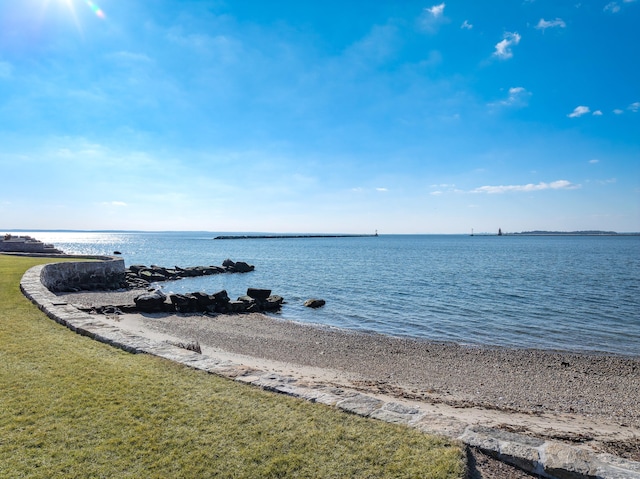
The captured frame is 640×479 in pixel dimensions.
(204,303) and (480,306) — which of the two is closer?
(204,303)

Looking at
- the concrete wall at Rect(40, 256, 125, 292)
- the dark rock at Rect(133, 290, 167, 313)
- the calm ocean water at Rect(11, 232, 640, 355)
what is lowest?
the calm ocean water at Rect(11, 232, 640, 355)

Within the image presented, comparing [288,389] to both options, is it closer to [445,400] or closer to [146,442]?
[146,442]

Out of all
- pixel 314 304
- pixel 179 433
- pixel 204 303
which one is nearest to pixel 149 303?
pixel 204 303

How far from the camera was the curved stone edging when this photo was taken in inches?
170

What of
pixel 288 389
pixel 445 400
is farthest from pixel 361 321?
pixel 288 389

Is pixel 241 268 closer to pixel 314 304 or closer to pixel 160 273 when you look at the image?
pixel 160 273

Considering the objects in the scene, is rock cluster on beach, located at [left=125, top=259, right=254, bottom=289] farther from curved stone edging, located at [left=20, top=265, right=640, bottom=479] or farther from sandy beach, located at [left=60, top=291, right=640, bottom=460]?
curved stone edging, located at [left=20, top=265, right=640, bottom=479]

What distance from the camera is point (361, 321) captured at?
20.3m

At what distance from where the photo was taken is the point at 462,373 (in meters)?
12.1

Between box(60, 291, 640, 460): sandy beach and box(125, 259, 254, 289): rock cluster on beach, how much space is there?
15048 millimetres

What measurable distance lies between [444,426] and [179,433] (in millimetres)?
3492

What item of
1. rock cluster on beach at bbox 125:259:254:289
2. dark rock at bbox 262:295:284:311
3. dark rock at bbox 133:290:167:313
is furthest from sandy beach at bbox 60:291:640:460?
rock cluster on beach at bbox 125:259:254:289

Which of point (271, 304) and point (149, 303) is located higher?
point (149, 303)

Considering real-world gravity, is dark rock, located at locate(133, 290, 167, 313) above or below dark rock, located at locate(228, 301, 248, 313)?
above
